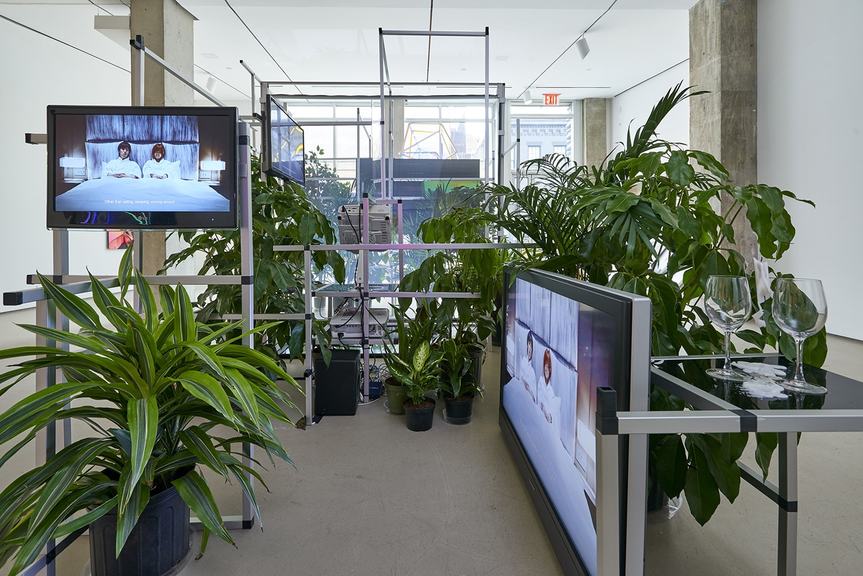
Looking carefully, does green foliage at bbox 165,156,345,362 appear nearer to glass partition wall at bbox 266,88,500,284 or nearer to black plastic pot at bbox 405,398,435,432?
black plastic pot at bbox 405,398,435,432

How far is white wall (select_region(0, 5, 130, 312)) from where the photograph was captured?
5969 millimetres

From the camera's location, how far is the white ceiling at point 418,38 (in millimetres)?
5445

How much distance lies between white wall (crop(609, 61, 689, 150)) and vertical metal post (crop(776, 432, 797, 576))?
6729mm

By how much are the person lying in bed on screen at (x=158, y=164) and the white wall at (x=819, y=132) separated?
5.14 metres

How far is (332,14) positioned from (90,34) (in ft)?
10.3

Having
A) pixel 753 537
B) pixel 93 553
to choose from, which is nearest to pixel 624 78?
pixel 753 537

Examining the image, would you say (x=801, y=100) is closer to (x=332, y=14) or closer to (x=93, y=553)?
(x=332, y=14)

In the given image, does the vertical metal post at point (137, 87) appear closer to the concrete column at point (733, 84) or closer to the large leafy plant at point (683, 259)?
the large leafy plant at point (683, 259)

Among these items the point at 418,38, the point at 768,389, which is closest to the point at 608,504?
the point at 768,389

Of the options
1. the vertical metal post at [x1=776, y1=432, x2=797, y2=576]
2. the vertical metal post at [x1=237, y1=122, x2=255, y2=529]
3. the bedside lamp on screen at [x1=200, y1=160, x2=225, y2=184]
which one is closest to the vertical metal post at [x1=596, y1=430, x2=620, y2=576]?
the vertical metal post at [x1=776, y1=432, x2=797, y2=576]

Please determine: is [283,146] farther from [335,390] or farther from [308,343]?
[335,390]

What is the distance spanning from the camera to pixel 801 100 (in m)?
4.71

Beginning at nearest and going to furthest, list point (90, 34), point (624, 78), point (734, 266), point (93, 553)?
1. point (93, 553)
2. point (734, 266)
3. point (90, 34)
4. point (624, 78)

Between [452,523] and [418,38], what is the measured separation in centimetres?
601
